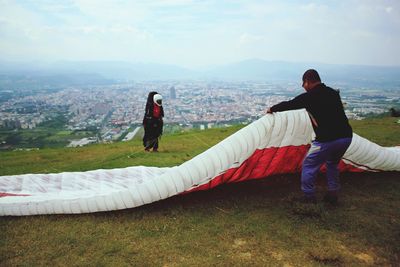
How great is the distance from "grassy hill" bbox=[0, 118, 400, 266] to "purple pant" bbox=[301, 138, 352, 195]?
0.37m

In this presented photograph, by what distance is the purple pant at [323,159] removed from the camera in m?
4.75

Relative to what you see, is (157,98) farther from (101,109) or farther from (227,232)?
(101,109)

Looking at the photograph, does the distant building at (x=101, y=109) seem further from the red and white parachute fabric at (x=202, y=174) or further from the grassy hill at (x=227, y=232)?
the grassy hill at (x=227, y=232)

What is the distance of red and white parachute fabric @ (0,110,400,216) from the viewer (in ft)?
15.6

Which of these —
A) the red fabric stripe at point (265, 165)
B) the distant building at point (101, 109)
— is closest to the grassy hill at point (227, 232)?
the red fabric stripe at point (265, 165)

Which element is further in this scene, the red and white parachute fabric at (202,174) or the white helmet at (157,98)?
the white helmet at (157,98)

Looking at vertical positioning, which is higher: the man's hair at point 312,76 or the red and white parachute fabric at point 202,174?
the man's hair at point 312,76

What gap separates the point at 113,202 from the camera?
15.5 ft

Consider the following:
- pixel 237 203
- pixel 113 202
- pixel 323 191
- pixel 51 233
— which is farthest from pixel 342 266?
pixel 51 233

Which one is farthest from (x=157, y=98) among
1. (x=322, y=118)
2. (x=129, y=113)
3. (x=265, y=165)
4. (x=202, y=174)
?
(x=129, y=113)

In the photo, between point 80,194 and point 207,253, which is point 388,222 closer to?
point 207,253

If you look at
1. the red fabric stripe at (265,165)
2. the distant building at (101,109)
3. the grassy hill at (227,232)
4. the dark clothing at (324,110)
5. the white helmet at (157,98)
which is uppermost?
the dark clothing at (324,110)

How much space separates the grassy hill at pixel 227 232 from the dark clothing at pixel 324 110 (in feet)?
3.73

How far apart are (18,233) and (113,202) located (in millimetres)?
1283
